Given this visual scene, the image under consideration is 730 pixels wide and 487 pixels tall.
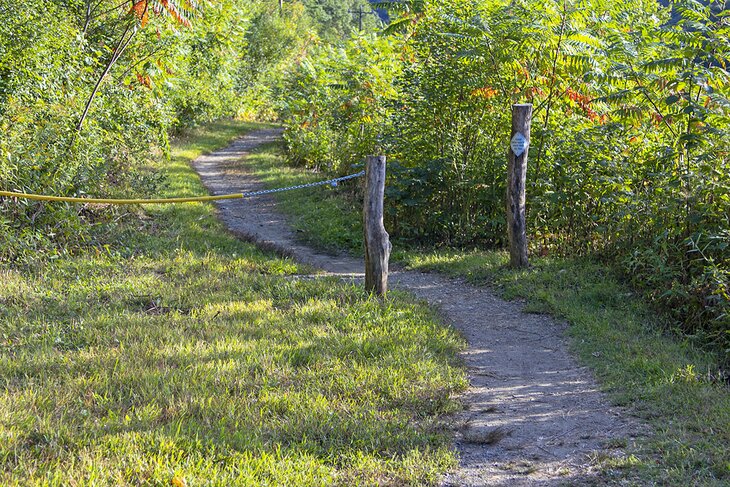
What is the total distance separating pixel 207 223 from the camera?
38.9 ft

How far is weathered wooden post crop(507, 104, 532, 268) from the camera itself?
28.3ft

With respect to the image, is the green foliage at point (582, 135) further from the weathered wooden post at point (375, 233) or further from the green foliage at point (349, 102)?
the weathered wooden post at point (375, 233)

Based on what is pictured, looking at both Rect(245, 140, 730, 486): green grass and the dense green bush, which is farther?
the dense green bush

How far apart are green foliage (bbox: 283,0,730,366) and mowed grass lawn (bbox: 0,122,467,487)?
9.29 feet

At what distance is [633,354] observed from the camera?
607cm

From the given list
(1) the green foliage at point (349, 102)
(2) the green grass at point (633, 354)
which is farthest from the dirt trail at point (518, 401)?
(1) the green foliage at point (349, 102)

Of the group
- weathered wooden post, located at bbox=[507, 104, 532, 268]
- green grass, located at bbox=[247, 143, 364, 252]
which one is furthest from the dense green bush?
weathered wooden post, located at bbox=[507, 104, 532, 268]

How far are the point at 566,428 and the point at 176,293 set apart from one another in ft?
14.2

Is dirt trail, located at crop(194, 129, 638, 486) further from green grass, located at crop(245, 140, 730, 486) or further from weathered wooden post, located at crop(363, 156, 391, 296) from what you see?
weathered wooden post, located at crop(363, 156, 391, 296)

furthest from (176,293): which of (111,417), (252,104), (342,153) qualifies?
(252,104)

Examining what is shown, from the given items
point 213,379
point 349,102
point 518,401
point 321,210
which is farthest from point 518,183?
point 349,102

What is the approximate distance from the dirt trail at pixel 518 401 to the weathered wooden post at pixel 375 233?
0.80 meters

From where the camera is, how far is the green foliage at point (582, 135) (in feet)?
24.0

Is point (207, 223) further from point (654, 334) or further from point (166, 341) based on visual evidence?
point (654, 334)
